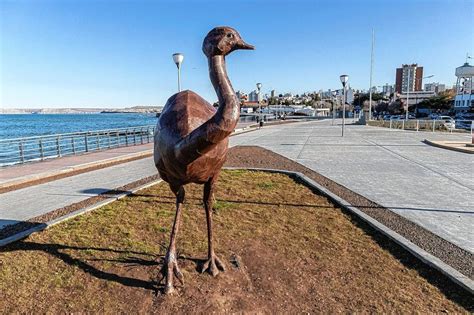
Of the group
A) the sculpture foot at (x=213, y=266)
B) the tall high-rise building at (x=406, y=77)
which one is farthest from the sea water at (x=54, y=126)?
the tall high-rise building at (x=406, y=77)

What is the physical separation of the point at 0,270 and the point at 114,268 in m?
1.47

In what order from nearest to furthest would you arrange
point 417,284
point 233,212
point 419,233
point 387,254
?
point 417,284 < point 387,254 < point 419,233 < point 233,212

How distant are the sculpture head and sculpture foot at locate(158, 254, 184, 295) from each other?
2497 millimetres

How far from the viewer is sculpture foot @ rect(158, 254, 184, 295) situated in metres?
3.75

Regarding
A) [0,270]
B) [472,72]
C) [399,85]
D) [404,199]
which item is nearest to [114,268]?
[0,270]

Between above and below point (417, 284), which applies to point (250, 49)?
above

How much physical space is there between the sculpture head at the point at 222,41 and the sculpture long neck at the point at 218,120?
Result: 0.19 ft

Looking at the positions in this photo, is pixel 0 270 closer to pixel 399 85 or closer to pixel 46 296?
pixel 46 296

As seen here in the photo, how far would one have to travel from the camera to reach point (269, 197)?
7508 millimetres

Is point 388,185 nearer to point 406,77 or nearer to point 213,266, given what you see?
point 213,266

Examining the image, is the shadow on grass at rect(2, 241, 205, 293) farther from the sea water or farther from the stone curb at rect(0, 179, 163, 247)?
the sea water

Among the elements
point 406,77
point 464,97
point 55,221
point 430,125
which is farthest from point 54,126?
point 406,77

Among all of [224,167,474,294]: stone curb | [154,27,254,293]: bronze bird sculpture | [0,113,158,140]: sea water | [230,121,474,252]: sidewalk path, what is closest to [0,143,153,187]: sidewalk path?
[154,27,254,293]: bronze bird sculpture

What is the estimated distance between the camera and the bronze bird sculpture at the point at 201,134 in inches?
102
